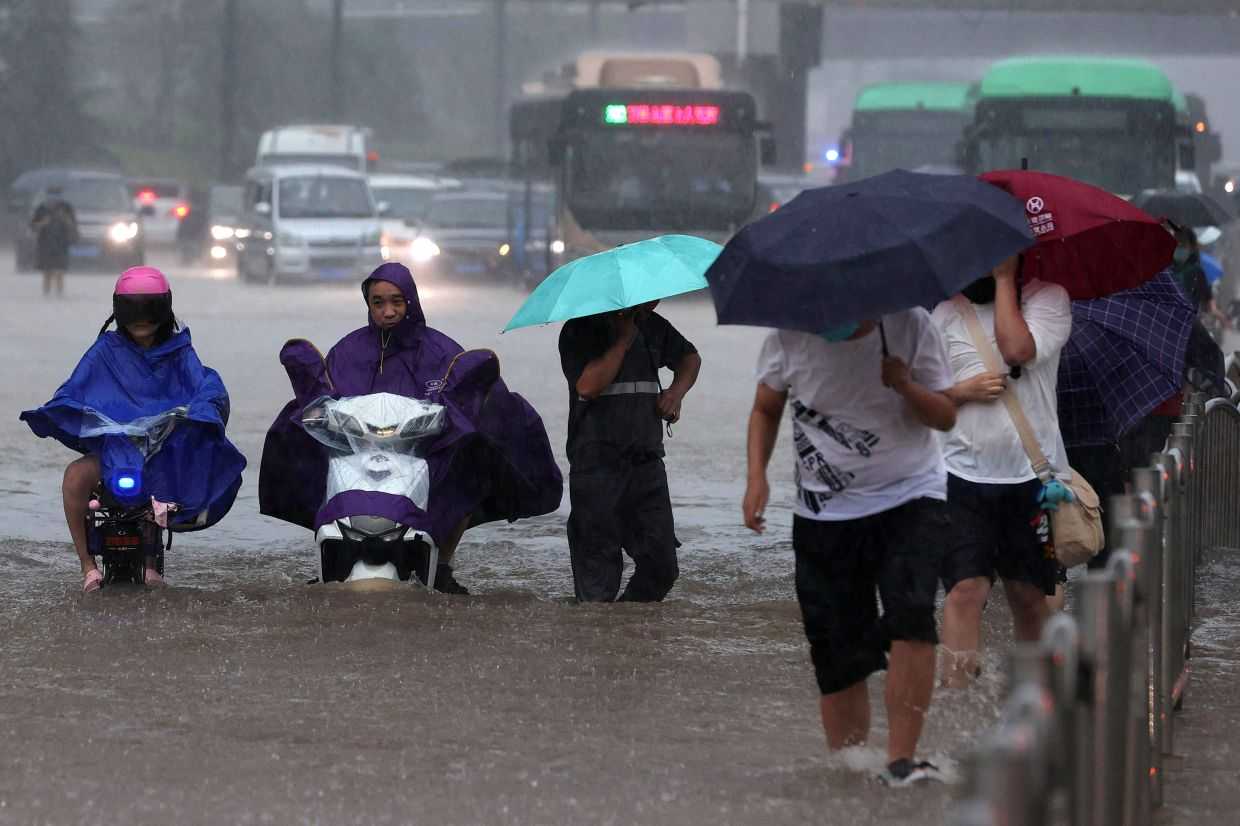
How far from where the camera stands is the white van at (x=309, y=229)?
38281mm

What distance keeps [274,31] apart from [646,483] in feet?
247

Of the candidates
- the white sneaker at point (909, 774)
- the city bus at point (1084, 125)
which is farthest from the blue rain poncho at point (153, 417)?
the city bus at point (1084, 125)

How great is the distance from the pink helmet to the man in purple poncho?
59cm

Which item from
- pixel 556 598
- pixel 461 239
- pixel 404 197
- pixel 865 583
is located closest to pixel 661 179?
pixel 461 239

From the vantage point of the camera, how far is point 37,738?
6.39 metres

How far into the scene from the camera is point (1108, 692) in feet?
13.0

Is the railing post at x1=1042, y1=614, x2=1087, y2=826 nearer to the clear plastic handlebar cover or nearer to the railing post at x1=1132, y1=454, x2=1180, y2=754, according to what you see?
the railing post at x1=1132, y1=454, x2=1180, y2=754

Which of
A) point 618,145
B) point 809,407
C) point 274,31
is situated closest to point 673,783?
point 809,407

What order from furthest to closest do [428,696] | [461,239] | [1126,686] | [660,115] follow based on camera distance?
1. [461,239]
2. [660,115]
3. [428,696]
4. [1126,686]

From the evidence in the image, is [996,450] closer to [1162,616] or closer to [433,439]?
[1162,616]

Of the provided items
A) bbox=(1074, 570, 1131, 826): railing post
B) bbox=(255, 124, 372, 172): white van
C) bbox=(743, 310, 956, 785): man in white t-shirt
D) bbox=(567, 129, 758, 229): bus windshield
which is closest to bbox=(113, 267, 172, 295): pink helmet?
bbox=(743, 310, 956, 785): man in white t-shirt

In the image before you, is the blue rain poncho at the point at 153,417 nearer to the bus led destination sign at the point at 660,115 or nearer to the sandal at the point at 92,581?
the sandal at the point at 92,581

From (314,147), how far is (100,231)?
24.5 ft

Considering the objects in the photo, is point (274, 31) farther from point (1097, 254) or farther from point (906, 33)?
point (1097, 254)
